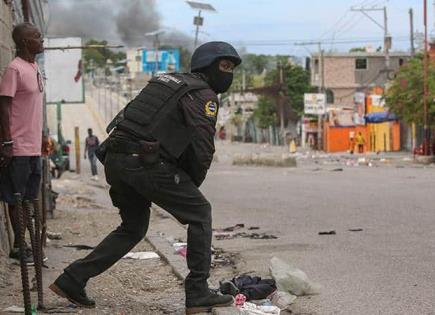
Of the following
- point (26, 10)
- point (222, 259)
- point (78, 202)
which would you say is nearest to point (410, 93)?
point (78, 202)

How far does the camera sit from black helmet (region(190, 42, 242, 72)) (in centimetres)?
484

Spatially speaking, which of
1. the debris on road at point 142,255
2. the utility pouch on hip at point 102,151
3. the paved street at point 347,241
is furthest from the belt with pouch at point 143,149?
the debris on road at point 142,255

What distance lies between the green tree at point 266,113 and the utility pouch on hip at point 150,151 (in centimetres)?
7755

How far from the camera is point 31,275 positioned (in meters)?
6.41

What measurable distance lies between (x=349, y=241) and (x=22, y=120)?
4200 mm

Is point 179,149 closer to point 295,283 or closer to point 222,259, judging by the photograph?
point 295,283

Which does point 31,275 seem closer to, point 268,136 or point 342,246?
point 342,246

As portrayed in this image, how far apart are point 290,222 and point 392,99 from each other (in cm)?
3058

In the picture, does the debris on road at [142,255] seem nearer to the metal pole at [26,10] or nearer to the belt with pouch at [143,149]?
the metal pole at [26,10]

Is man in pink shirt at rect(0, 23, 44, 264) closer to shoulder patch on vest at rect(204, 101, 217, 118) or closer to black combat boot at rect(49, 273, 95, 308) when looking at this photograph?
black combat boot at rect(49, 273, 95, 308)

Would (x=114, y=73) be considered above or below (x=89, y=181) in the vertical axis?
above

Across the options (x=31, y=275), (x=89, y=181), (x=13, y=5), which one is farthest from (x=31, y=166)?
(x=89, y=181)

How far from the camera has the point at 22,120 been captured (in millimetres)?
5859

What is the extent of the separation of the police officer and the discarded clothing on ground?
393mm
